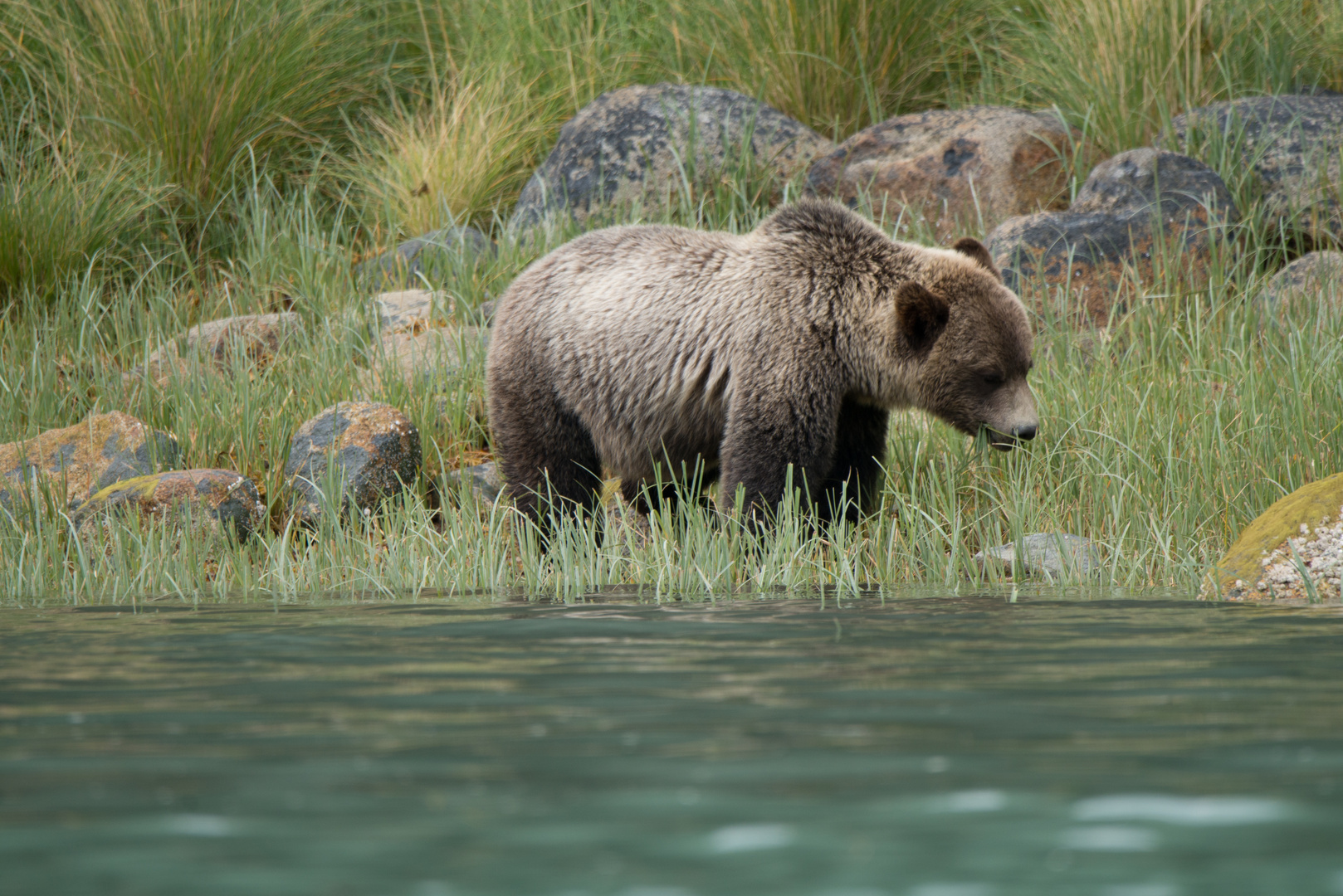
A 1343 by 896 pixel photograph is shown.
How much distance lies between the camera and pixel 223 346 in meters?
10.0

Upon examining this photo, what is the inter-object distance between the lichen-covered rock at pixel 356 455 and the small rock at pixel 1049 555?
11.1 feet

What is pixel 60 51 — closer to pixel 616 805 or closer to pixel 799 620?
pixel 799 620

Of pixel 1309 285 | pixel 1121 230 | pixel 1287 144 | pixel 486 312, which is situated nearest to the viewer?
pixel 1309 285

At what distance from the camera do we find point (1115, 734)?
2.69 m

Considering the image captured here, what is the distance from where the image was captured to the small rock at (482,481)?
829cm

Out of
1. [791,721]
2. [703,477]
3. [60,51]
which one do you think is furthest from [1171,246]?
[60,51]

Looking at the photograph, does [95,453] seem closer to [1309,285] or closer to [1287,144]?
[1309,285]

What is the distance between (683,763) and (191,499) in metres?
5.25

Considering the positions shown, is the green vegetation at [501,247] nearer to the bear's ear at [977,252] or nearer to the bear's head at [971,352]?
the bear's head at [971,352]

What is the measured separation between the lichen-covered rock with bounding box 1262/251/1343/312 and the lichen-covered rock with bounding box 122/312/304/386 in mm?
6360

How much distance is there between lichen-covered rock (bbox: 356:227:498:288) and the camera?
10.4m

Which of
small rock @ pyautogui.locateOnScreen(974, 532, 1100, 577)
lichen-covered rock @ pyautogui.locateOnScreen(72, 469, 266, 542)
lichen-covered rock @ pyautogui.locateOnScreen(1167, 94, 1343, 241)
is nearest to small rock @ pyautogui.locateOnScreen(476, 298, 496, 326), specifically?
lichen-covered rock @ pyautogui.locateOnScreen(72, 469, 266, 542)

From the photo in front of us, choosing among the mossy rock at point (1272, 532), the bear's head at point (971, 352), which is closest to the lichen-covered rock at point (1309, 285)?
the bear's head at point (971, 352)

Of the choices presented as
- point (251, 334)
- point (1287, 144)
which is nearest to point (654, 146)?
point (251, 334)
